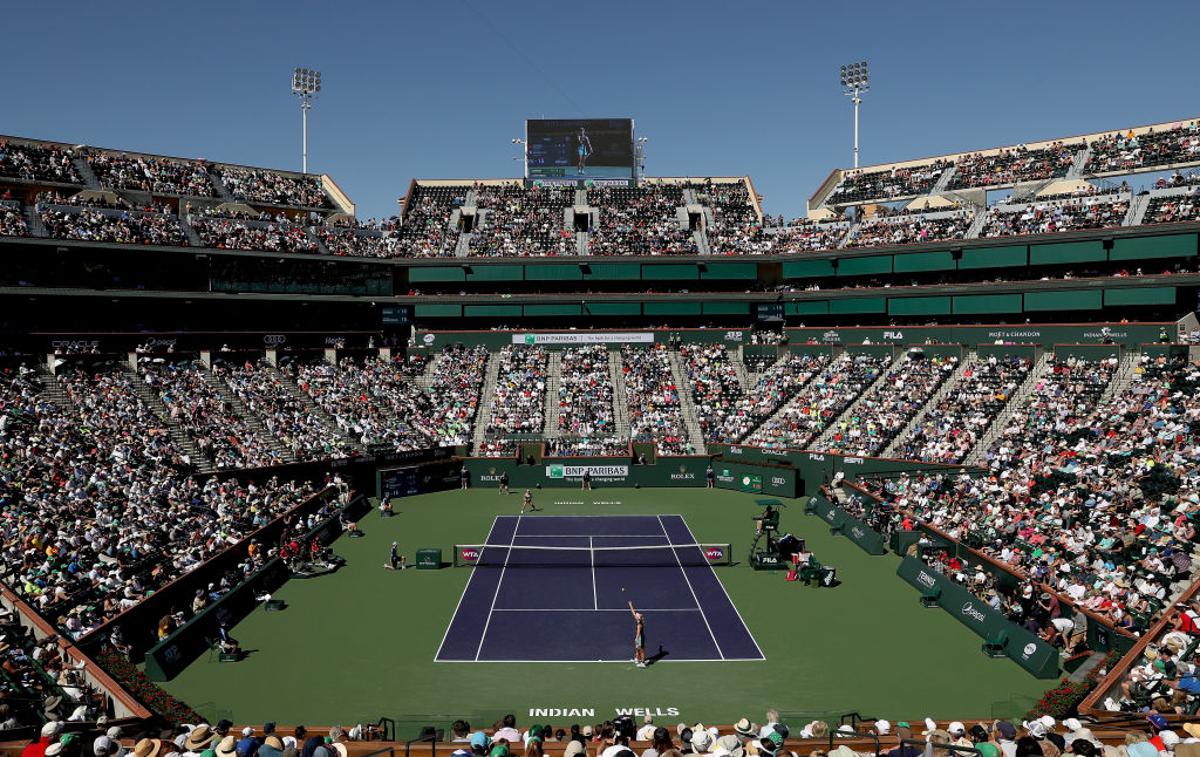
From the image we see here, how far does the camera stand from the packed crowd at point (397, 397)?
50.2m

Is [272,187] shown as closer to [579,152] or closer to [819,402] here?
[579,152]

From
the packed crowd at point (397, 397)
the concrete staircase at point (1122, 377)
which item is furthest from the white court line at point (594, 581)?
the concrete staircase at point (1122, 377)

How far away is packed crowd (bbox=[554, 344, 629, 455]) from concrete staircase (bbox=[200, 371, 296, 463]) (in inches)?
615

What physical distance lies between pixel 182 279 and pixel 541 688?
140 feet

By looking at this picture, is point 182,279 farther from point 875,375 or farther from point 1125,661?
point 1125,661

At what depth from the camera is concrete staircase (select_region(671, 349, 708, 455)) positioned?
52.2 m

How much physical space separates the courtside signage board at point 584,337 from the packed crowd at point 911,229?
52.9 ft

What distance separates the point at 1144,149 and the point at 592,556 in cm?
4564

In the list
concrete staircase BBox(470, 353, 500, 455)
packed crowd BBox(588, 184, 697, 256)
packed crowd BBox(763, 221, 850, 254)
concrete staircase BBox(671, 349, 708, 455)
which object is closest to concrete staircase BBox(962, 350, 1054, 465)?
concrete staircase BBox(671, 349, 708, 455)

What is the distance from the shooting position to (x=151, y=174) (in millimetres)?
57562

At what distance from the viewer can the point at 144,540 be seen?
26.8 m

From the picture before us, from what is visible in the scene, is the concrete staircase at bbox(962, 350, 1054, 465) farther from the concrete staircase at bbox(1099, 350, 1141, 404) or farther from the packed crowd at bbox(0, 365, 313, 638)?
the packed crowd at bbox(0, 365, 313, 638)

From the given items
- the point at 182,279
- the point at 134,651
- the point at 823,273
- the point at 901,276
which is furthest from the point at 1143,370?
the point at 182,279

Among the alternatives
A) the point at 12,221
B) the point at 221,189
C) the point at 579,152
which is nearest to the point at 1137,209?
the point at 579,152
